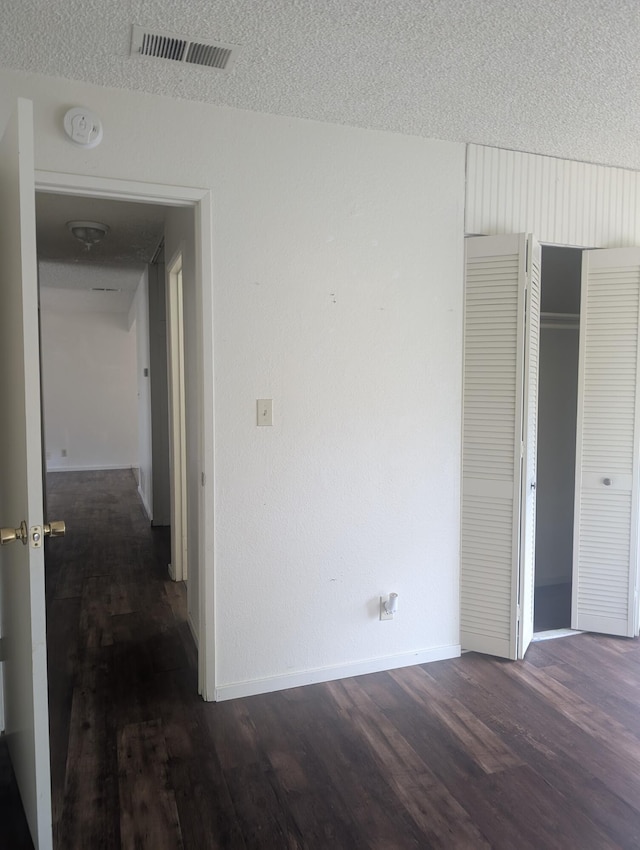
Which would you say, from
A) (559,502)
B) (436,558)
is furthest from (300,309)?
(559,502)

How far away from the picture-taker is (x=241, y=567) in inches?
99.3

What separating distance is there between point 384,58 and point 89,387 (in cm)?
774

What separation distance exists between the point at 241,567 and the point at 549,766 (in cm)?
137

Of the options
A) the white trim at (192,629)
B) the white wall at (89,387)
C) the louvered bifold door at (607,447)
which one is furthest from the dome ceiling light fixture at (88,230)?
the white wall at (89,387)

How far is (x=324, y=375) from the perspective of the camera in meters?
2.60

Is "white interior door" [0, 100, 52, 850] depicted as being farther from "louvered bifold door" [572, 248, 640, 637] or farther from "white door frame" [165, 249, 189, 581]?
"louvered bifold door" [572, 248, 640, 637]

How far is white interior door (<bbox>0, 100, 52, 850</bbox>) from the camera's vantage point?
4.69ft

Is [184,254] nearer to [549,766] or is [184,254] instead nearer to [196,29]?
[196,29]

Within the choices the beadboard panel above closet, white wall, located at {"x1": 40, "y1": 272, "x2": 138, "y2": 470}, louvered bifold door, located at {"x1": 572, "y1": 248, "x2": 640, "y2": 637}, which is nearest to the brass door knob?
the beadboard panel above closet

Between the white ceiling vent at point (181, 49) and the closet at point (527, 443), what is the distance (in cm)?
138

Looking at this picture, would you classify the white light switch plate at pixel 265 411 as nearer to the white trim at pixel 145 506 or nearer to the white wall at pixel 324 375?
the white wall at pixel 324 375

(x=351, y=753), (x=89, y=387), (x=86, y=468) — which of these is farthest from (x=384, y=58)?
(x=86, y=468)

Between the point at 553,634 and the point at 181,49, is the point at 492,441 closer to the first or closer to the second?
the point at 553,634

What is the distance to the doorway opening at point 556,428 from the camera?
12.4 feet
